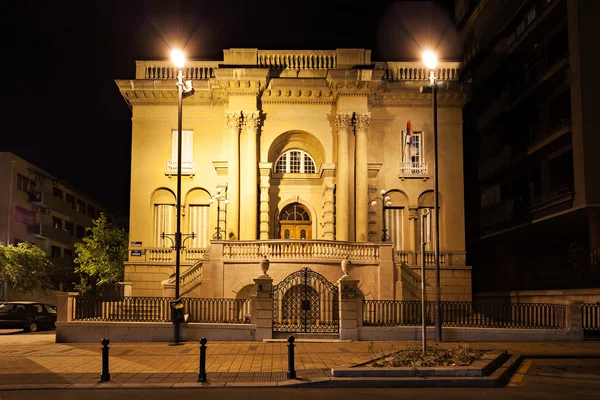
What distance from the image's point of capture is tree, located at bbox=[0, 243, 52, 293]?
141 ft

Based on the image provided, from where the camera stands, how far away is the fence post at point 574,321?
22.4 metres

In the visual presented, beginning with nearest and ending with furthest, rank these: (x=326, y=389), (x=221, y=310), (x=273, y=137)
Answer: (x=326, y=389) < (x=221, y=310) < (x=273, y=137)

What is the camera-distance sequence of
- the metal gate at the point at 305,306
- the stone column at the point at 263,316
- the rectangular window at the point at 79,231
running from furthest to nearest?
the rectangular window at the point at 79,231 → the metal gate at the point at 305,306 → the stone column at the point at 263,316

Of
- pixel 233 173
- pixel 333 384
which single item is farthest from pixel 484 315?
pixel 233 173

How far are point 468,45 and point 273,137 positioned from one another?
58.5 feet

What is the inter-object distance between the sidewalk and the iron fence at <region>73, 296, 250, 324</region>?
1.60 meters

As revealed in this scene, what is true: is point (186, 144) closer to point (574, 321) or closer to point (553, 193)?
point (553, 193)

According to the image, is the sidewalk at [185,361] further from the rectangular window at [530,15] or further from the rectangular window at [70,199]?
the rectangular window at [70,199]

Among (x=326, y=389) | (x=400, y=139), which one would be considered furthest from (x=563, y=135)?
(x=326, y=389)

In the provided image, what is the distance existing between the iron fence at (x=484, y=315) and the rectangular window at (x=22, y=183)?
142 feet

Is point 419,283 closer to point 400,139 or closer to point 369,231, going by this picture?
point 369,231

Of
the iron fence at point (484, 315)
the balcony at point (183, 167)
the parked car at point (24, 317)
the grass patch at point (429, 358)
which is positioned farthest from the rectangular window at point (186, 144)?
the grass patch at point (429, 358)

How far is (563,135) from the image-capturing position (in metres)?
32.2

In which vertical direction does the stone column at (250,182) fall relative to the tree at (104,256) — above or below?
above
